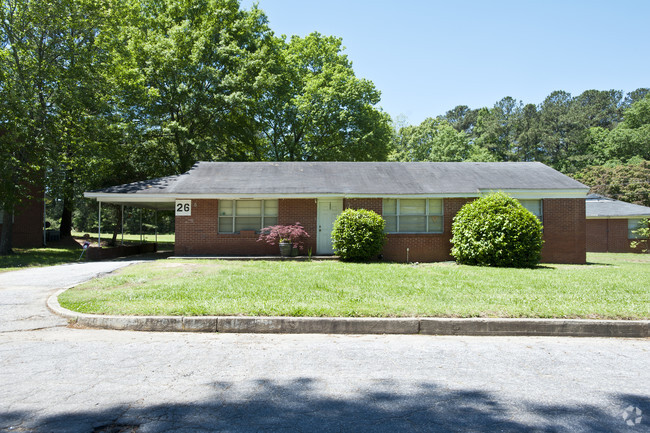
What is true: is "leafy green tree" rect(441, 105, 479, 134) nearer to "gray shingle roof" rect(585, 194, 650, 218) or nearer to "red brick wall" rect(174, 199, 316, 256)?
"gray shingle roof" rect(585, 194, 650, 218)

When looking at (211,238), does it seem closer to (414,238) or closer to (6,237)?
(414,238)

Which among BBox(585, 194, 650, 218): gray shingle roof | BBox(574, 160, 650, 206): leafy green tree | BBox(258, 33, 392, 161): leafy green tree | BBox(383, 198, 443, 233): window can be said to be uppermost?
BBox(258, 33, 392, 161): leafy green tree

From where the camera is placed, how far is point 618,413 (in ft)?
11.3

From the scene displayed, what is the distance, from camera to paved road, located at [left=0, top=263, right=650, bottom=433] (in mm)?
3270

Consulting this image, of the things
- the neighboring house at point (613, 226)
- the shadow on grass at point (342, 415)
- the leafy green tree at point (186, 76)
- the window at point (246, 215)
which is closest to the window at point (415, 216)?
the window at point (246, 215)

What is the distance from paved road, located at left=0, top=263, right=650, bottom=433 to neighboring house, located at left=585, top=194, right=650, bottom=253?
2703 centimetres

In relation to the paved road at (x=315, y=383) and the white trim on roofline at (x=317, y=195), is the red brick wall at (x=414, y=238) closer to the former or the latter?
the white trim on roofline at (x=317, y=195)

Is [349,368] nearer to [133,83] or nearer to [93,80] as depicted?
[93,80]

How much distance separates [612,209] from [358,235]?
76.8ft

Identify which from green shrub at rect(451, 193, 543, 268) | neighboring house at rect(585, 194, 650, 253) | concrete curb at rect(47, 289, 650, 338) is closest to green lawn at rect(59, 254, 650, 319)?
concrete curb at rect(47, 289, 650, 338)

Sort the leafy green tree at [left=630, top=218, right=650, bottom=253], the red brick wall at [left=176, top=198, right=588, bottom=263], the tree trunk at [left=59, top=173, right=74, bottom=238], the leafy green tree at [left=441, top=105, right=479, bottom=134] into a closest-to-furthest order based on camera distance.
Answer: the red brick wall at [left=176, top=198, right=588, bottom=263]
the tree trunk at [left=59, top=173, right=74, bottom=238]
the leafy green tree at [left=630, top=218, right=650, bottom=253]
the leafy green tree at [left=441, top=105, right=479, bottom=134]

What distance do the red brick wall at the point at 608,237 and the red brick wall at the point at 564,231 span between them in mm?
15023

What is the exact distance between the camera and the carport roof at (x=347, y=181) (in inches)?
649

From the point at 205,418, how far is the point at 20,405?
1.60m
